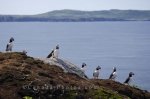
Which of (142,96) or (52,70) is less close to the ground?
(52,70)

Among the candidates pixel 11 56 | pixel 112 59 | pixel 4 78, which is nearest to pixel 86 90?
pixel 4 78

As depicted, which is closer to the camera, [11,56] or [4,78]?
[4,78]

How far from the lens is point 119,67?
10806 cm

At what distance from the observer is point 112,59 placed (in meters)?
124

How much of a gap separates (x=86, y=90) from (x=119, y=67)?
86695 mm

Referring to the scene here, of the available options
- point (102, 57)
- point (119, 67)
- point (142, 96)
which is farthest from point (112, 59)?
point (142, 96)

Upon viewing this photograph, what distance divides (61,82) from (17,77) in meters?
2.20

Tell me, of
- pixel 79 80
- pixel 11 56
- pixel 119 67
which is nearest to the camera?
pixel 79 80

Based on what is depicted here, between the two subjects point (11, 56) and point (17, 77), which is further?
point (11, 56)

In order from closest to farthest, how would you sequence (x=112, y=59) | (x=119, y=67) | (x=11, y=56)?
1. (x=11, y=56)
2. (x=119, y=67)
3. (x=112, y=59)

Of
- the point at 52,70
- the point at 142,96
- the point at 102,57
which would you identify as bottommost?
the point at 102,57

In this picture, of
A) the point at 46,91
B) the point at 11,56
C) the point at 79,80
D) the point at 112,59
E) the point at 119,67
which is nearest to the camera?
the point at 46,91

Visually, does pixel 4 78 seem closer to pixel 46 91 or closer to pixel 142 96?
pixel 46 91

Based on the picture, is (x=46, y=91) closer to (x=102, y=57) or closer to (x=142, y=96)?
(x=142, y=96)
